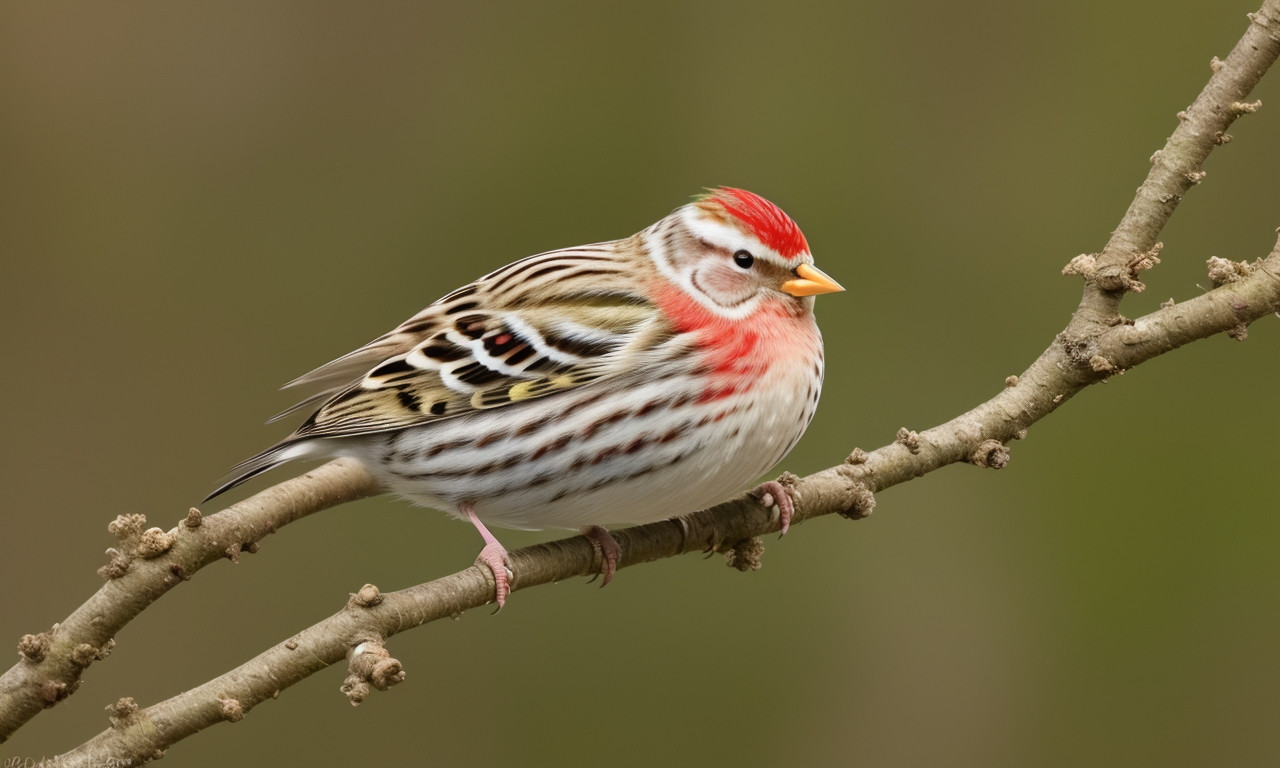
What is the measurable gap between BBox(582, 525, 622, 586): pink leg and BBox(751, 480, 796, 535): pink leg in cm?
32

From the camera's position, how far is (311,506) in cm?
276

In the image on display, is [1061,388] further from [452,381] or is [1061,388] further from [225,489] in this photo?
[225,489]

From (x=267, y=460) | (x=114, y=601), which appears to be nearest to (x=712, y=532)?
(x=267, y=460)

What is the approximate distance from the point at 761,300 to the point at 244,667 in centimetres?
138

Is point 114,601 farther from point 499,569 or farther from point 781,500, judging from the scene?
point 781,500

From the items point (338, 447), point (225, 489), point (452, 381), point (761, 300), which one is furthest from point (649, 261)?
point (225, 489)

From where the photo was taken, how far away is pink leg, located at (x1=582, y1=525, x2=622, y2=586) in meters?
2.68

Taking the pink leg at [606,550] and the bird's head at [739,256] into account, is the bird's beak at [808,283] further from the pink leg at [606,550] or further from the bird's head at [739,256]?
the pink leg at [606,550]

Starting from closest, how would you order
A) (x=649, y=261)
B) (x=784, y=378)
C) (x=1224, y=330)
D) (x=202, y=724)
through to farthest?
(x=202, y=724), (x=1224, y=330), (x=784, y=378), (x=649, y=261)

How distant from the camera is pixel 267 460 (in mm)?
2850

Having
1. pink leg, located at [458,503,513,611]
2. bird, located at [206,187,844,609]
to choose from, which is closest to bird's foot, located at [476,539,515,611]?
pink leg, located at [458,503,513,611]

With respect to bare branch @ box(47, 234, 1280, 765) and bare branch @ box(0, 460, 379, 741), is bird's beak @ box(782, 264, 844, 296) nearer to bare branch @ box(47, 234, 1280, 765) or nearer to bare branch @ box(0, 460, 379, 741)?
bare branch @ box(47, 234, 1280, 765)

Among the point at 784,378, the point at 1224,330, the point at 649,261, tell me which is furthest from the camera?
the point at 649,261

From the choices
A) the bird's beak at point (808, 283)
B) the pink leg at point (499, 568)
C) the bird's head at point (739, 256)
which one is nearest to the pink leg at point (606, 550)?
the pink leg at point (499, 568)
